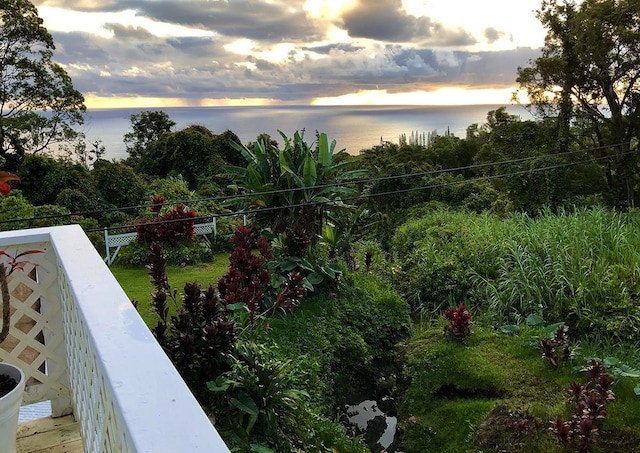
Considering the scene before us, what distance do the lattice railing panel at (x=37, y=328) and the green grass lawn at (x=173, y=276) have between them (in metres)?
3.25

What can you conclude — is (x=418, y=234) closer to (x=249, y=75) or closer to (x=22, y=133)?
(x=249, y=75)

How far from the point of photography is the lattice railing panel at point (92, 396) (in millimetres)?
1075

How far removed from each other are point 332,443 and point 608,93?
26.0ft

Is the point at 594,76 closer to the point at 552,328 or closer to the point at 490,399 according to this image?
the point at 552,328

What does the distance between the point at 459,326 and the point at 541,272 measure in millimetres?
1286

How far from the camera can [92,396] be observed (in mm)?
1455

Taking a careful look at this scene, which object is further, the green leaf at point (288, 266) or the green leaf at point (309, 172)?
the green leaf at point (309, 172)

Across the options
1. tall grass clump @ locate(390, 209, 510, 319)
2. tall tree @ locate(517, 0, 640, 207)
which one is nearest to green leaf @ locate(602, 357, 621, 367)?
tall grass clump @ locate(390, 209, 510, 319)

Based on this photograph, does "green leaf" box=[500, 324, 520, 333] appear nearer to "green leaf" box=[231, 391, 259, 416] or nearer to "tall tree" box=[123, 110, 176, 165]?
"green leaf" box=[231, 391, 259, 416]

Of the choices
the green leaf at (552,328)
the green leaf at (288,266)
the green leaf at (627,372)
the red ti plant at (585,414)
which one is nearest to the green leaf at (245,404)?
the red ti plant at (585,414)

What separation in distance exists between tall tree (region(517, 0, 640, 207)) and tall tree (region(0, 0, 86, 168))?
1302 centimetres

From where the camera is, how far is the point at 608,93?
8297mm

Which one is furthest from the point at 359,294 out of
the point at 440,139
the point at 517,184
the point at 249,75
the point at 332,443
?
the point at 440,139

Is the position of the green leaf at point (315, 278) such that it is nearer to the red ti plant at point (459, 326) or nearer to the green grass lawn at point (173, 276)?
the red ti plant at point (459, 326)
